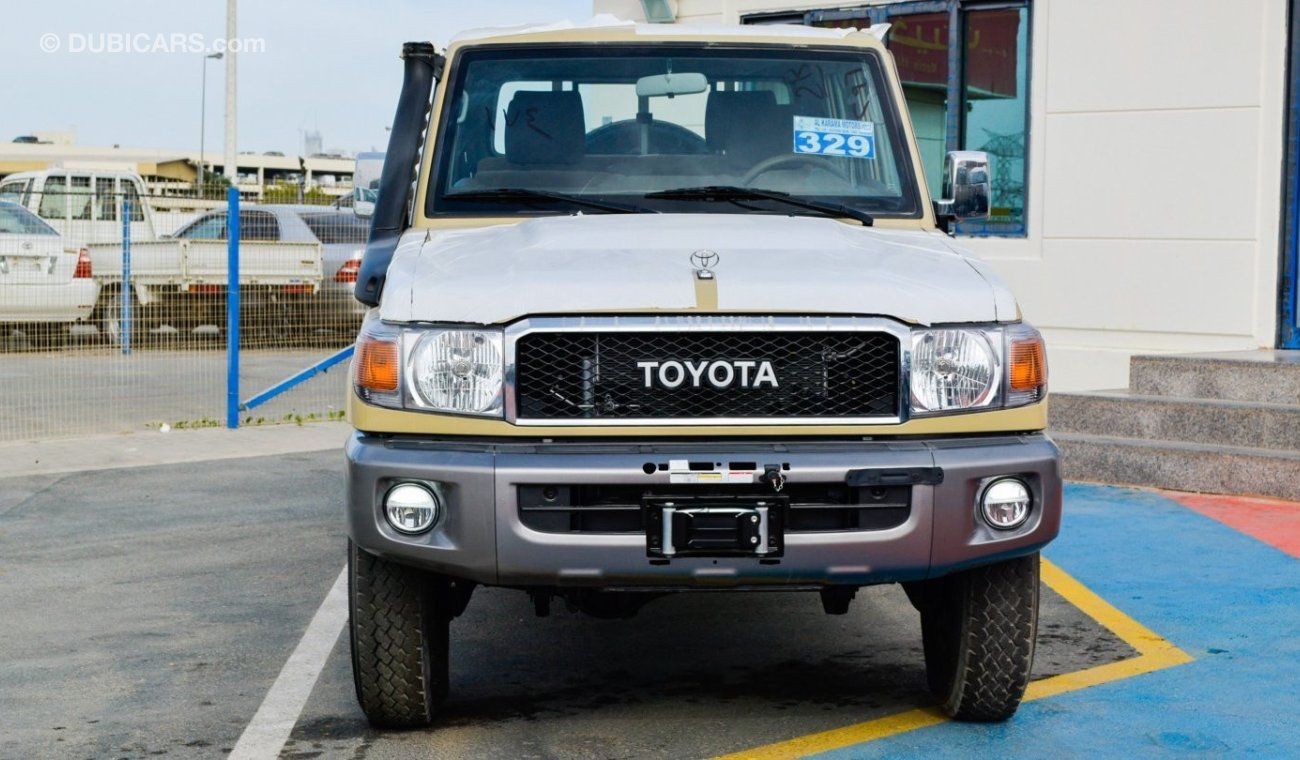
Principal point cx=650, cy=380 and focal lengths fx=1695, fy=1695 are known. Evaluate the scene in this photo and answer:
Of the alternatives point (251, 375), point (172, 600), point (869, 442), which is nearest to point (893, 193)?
point (869, 442)

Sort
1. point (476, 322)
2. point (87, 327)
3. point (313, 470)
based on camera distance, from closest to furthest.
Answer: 1. point (476, 322)
2. point (313, 470)
3. point (87, 327)

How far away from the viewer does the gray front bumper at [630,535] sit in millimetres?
4297

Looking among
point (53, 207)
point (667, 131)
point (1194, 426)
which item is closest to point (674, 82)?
point (667, 131)

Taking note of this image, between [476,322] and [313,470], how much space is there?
6.73 metres

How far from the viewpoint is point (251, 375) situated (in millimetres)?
14352

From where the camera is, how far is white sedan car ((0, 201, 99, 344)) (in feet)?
44.1

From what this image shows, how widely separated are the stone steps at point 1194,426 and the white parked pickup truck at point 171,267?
669 cm

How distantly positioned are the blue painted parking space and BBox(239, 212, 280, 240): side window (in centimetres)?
932

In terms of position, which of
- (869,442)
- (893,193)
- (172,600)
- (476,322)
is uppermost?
(893,193)

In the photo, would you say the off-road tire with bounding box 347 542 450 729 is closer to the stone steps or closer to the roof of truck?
the roof of truck

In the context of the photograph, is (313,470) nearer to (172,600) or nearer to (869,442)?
(172,600)

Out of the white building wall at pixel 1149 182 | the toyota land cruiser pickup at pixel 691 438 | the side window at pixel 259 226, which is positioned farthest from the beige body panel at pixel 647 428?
the side window at pixel 259 226

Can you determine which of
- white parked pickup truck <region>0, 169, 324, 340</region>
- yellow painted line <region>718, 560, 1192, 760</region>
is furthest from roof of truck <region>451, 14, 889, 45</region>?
white parked pickup truck <region>0, 169, 324, 340</region>

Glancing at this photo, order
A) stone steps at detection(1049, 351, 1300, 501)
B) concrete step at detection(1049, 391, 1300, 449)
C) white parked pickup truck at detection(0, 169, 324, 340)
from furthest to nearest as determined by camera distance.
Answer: white parked pickup truck at detection(0, 169, 324, 340) → concrete step at detection(1049, 391, 1300, 449) → stone steps at detection(1049, 351, 1300, 501)
